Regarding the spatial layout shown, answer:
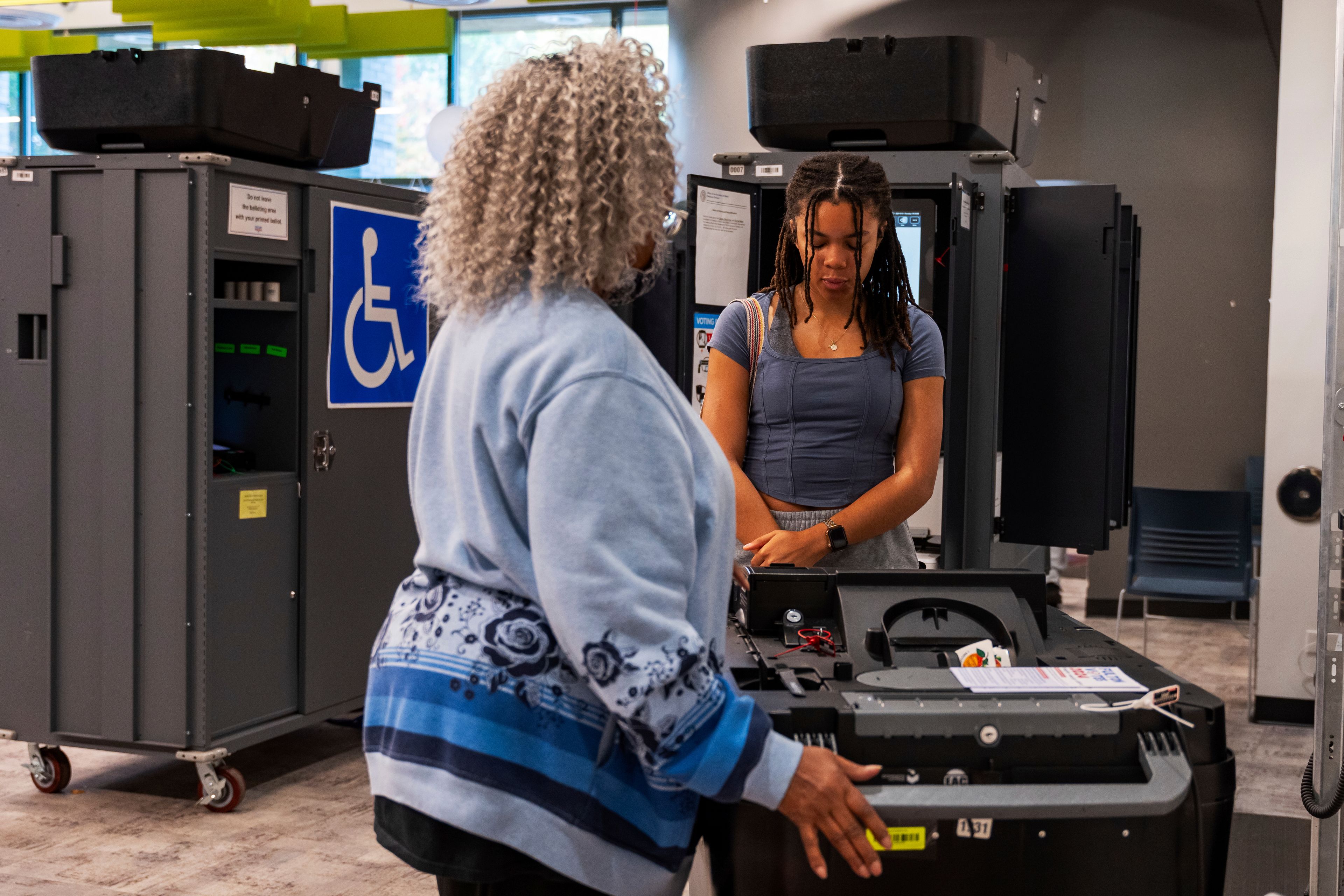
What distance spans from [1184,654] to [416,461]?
5783mm

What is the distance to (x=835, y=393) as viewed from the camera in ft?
6.59

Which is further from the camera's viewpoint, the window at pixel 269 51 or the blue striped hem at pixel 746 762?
the window at pixel 269 51

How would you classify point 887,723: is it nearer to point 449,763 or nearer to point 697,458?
point 697,458

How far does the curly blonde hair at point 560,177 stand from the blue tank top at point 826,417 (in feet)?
2.79

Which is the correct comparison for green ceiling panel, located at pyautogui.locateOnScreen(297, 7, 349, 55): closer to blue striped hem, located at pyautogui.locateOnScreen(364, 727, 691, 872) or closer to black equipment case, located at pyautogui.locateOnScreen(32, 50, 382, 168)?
black equipment case, located at pyautogui.locateOnScreen(32, 50, 382, 168)

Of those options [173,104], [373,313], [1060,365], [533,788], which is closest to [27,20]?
Result: [373,313]

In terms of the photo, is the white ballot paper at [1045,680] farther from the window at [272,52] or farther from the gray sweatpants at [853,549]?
the window at [272,52]

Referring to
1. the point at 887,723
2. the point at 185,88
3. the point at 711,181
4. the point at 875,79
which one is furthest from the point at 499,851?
the point at 185,88

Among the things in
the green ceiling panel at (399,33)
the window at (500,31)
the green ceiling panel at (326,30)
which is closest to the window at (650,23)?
the window at (500,31)

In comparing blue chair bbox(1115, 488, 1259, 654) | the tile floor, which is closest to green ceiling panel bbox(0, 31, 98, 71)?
the tile floor

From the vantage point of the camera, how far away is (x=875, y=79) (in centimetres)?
314

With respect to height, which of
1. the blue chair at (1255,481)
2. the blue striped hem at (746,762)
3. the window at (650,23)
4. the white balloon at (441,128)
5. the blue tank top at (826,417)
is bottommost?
the blue chair at (1255,481)

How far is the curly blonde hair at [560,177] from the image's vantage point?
44.9 inches

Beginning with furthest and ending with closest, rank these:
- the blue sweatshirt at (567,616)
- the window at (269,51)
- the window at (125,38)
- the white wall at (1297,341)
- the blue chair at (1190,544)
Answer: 1. the window at (125,38)
2. the window at (269,51)
3. the blue chair at (1190,544)
4. the white wall at (1297,341)
5. the blue sweatshirt at (567,616)
